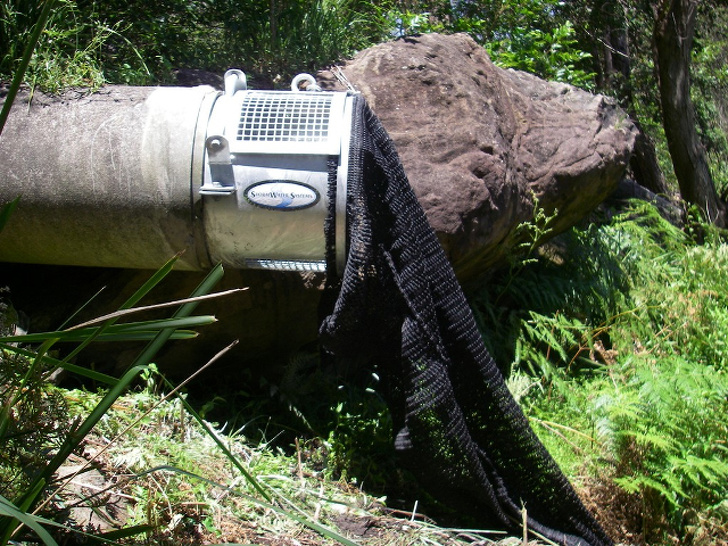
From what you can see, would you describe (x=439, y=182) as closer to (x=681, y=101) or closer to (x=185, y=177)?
(x=185, y=177)

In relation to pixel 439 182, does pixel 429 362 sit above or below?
below

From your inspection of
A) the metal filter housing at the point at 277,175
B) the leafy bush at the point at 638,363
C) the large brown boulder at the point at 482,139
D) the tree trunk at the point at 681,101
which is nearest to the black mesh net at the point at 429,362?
the metal filter housing at the point at 277,175

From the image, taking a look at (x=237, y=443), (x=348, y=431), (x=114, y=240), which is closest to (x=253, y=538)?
(x=237, y=443)

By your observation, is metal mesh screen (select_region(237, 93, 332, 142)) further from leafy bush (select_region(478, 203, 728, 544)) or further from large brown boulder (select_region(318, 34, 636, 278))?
leafy bush (select_region(478, 203, 728, 544))

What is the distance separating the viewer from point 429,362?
9.09ft

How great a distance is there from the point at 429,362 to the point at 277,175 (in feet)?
2.89

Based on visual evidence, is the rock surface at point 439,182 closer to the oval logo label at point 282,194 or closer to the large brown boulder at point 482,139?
the large brown boulder at point 482,139

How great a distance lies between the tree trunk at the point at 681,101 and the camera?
6805mm

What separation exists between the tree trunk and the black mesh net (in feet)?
16.4

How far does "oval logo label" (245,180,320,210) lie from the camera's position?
8.96 feet

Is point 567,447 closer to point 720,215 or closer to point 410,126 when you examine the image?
point 410,126

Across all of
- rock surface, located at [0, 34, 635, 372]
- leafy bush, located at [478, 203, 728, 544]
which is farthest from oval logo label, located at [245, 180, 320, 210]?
leafy bush, located at [478, 203, 728, 544]

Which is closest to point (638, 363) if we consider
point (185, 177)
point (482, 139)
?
point (482, 139)

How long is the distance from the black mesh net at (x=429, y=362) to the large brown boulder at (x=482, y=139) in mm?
642
